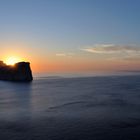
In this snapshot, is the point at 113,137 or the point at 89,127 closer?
the point at 113,137

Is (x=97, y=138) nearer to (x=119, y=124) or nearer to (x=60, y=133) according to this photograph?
(x=60, y=133)

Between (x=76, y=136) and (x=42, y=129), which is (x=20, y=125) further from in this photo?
(x=76, y=136)

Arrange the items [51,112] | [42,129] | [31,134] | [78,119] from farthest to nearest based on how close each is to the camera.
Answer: [51,112]
[78,119]
[42,129]
[31,134]

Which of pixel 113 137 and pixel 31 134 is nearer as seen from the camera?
pixel 113 137

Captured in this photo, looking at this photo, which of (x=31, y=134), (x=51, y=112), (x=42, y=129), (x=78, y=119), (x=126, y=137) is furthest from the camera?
(x=51, y=112)

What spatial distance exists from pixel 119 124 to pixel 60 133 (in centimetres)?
1201

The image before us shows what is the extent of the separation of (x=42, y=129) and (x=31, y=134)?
10.4 feet

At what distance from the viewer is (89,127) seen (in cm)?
4388

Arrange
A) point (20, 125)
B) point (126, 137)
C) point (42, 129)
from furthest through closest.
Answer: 1. point (20, 125)
2. point (42, 129)
3. point (126, 137)

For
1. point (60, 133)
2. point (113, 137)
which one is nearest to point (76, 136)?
point (60, 133)

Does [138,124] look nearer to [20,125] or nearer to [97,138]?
[97,138]

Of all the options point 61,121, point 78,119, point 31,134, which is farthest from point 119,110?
point 31,134

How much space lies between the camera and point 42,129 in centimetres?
4328

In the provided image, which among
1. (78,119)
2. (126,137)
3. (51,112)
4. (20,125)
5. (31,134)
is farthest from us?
(51,112)
